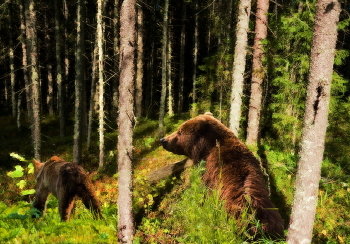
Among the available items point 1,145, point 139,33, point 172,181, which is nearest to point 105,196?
point 172,181

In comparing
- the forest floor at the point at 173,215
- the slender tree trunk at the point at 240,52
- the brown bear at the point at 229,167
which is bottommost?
the forest floor at the point at 173,215

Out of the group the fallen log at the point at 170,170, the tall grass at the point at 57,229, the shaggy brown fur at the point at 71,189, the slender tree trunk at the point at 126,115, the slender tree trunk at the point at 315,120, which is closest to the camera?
the slender tree trunk at the point at 315,120

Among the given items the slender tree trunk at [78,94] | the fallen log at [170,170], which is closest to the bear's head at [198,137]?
the fallen log at [170,170]

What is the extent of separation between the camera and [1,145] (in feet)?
58.7

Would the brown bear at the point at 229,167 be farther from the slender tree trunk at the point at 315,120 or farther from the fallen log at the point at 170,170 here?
the fallen log at the point at 170,170

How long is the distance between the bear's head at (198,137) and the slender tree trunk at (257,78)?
167 inches

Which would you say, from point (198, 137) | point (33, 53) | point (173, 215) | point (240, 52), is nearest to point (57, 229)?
point (173, 215)

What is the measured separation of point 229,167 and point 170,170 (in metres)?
3.93

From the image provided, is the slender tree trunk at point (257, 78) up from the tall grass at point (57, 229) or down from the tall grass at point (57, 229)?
up

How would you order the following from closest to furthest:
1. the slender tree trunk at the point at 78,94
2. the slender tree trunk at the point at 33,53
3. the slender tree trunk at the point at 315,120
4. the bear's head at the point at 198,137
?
the slender tree trunk at the point at 315,120 → the bear's head at the point at 198,137 → the slender tree trunk at the point at 33,53 → the slender tree trunk at the point at 78,94

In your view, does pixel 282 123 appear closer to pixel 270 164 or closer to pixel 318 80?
pixel 270 164

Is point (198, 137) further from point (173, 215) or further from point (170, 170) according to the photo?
point (170, 170)

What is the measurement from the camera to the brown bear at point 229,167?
3930mm

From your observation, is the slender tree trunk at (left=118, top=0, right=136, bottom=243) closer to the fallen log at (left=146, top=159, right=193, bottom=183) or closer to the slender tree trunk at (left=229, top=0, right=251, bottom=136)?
the fallen log at (left=146, top=159, right=193, bottom=183)
